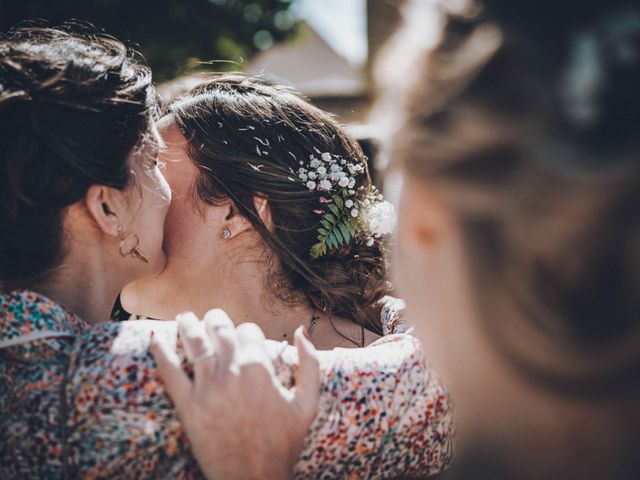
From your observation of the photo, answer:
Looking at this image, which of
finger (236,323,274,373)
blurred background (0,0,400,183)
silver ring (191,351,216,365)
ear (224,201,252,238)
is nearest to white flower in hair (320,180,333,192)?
ear (224,201,252,238)

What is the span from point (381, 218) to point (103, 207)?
4.02ft

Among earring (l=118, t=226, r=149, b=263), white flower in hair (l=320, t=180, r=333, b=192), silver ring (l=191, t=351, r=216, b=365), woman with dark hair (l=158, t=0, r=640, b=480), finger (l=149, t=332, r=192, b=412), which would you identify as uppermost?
woman with dark hair (l=158, t=0, r=640, b=480)

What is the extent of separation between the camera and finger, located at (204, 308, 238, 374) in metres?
1.53

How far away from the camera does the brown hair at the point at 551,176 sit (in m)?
0.90

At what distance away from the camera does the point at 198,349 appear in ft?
5.03

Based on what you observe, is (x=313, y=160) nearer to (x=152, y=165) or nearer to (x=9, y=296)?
(x=152, y=165)

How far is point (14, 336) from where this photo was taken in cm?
157

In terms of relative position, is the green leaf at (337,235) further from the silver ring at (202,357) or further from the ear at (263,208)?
the silver ring at (202,357)

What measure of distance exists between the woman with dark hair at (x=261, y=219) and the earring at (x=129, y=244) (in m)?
0.45

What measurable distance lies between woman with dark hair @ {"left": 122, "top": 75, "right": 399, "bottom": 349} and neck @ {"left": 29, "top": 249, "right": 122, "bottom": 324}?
22.8 inches

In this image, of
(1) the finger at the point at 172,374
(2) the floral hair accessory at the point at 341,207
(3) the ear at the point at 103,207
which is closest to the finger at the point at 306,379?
(1) the finger at the point at 172,374

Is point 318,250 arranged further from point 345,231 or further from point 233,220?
point 233,220

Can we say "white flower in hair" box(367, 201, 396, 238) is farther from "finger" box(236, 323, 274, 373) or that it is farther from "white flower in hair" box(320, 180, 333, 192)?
"finger" box(236, 323, 274, 373)

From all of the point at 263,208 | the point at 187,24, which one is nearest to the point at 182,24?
the point at 187,24
